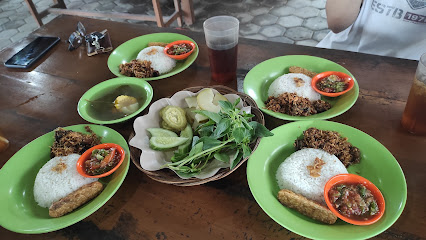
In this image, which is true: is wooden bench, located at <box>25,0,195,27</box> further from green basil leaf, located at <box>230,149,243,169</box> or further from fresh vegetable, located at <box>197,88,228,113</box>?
green basil leaf, located at <box>230,149,243,169</box>

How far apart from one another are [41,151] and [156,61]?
0.86 metres

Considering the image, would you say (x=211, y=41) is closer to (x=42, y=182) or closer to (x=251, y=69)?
(x=251, y=69)

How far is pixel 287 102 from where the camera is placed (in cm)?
147

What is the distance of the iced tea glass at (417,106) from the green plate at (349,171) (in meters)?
0.27

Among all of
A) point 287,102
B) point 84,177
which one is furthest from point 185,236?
point 287,102

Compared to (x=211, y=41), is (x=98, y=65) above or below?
below

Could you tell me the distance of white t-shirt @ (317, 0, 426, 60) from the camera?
192cm

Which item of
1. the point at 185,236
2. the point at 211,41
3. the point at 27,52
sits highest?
the point at 211,41

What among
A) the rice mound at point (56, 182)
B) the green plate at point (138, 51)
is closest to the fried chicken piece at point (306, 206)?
the rice mound at point (56, 182)

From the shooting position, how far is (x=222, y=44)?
1.61 m

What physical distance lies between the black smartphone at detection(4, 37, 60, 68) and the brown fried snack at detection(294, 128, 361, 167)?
2.03 meters

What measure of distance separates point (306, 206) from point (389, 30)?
1634mm

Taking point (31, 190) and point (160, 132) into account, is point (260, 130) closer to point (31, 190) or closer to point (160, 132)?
point (160, 132)

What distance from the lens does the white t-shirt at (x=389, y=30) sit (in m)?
1.92
